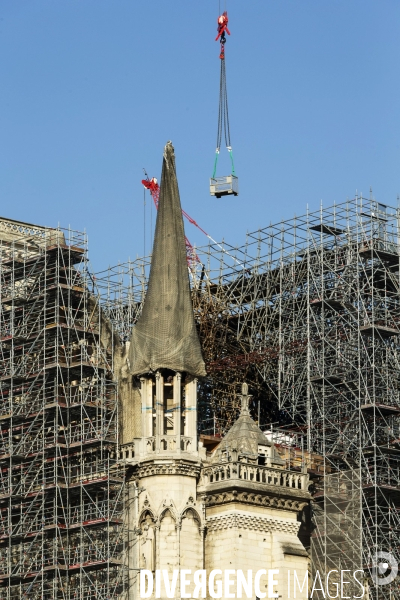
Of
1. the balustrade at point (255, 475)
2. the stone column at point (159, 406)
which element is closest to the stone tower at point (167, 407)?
the stone column at point (159, 406)

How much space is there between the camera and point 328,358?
89188 mm

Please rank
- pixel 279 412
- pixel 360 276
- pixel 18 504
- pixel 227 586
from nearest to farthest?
pixel 227 586 < pixel 18 504 < pixel 360 276 < pixel 279 412

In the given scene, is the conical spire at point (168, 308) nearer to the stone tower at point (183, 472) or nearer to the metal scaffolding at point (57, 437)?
the stone tower at point (183, 472)

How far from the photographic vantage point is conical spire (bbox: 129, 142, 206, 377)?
267 ft

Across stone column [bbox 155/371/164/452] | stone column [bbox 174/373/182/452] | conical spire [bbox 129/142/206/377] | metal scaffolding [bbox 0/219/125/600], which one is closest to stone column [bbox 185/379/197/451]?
stone column [bbox 174/373/182/452]

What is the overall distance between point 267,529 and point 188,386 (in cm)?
742

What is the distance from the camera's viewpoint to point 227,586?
7894cm

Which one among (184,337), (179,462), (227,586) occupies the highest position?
(184,337)

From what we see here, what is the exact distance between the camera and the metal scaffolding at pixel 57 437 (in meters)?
81.2

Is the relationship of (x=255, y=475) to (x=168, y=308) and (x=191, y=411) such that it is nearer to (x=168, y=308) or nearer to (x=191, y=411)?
(x=191, y=411)

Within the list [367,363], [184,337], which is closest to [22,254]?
[184,337]

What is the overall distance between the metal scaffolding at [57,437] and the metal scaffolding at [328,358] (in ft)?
33.0

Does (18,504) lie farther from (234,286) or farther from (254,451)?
(234,286)

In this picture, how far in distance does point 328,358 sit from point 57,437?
48.6 ft
